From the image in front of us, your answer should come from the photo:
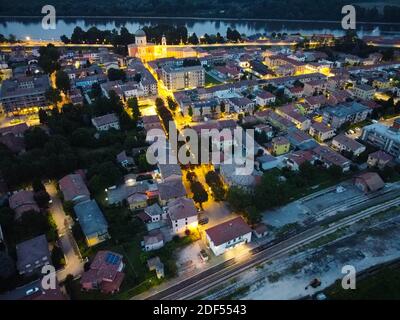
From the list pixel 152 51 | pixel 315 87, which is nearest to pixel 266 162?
pixel 315 87

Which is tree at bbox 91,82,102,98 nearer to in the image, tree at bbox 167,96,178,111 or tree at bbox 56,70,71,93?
tree at bbox 56,70,71,93

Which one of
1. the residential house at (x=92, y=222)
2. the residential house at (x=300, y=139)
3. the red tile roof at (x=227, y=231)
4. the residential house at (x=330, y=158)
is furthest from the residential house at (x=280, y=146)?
the residential house at (x=92, y=222)

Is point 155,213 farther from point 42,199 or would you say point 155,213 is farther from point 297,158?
point 297,158

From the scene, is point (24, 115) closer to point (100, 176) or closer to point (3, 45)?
point (100, 176)

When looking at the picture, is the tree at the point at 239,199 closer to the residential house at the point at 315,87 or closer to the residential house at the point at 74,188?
the residential house at the point at 74,188

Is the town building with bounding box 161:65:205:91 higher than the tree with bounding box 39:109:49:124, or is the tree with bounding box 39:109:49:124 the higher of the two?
the town building with bounding box 161:65:205:91

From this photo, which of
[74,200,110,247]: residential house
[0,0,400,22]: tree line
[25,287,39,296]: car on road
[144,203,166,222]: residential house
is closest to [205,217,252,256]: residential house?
[144,203,166,222]: residential house
